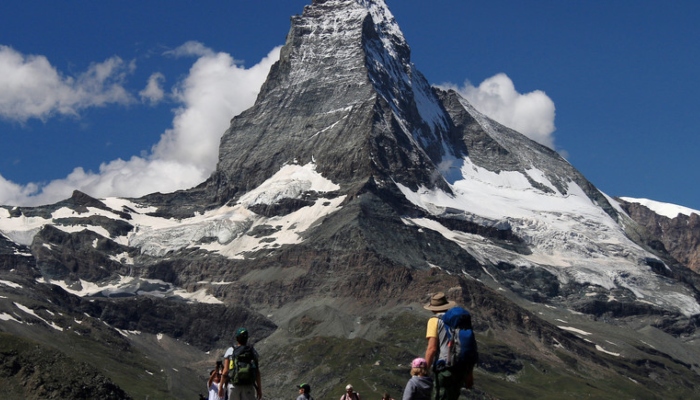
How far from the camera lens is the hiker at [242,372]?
38.7 m

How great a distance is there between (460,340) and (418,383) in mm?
2080

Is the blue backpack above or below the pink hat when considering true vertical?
above

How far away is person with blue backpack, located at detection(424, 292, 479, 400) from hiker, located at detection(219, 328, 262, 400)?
7219 millimetres

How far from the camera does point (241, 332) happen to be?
38.6 meters

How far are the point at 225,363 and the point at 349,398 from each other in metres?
7.00

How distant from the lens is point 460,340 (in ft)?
110

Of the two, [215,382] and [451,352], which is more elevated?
[451,352]

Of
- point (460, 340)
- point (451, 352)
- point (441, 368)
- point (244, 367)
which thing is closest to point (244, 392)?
point (244, 367)

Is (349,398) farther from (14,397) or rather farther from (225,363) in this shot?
(14,397)

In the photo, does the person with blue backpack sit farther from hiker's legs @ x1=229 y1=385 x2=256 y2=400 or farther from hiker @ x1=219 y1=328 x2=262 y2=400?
hiker's legs @ x1=229 y1=385 x2=256 y2=400

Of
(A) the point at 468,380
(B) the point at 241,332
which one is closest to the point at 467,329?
(A) the point at 468,380

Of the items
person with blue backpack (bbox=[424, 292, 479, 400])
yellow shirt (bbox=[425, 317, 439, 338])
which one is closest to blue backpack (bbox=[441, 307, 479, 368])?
person with blue backpack (bbox=[424, 292, 479, 400])

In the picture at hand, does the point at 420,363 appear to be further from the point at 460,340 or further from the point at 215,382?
the point at 215,382

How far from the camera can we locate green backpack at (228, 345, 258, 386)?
38.6 metres
